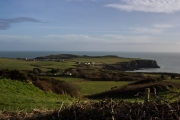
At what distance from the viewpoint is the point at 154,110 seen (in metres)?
3.71

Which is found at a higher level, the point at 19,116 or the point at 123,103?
the point at 123,103

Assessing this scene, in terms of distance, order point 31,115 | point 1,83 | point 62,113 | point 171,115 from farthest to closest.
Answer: point 1,83
point 31,115
point 62,113
point 171,115

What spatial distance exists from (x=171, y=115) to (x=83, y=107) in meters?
1.42

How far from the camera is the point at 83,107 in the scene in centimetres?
432

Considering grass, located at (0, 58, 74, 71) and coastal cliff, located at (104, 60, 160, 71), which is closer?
grass, located at (0, 58, 74, 71)

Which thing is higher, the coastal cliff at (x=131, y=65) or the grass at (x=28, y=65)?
the grass at (x=28, y=65)

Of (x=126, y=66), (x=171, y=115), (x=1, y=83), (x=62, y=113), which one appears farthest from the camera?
(x=126, y=66)

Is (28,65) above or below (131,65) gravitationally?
above

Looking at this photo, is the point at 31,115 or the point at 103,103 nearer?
the point at 103,103

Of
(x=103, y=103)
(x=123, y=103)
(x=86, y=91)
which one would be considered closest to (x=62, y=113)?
(x=103, y=103)

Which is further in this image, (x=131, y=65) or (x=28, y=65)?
(x=131, y=65)

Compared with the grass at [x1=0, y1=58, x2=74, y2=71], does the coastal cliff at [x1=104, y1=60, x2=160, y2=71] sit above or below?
below

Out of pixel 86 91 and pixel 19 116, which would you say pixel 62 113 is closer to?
pixel 19 116

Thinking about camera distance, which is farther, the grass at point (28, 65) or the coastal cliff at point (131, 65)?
the coastal cliff at point (131, 65)
